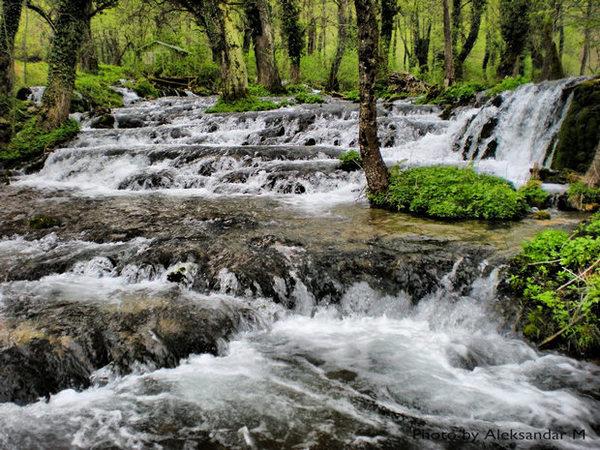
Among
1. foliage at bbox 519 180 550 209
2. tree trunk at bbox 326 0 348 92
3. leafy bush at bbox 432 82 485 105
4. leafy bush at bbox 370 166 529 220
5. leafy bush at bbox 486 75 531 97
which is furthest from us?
tree trunk at bbox 326 0 348 92

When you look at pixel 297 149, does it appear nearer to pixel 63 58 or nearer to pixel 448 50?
pixel 63 58

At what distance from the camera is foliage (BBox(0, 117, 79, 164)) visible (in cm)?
1343

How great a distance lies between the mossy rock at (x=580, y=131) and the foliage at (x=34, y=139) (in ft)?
46.5

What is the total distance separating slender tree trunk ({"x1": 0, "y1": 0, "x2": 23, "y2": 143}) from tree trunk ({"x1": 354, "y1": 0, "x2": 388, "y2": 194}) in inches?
455

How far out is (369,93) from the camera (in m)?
7.61

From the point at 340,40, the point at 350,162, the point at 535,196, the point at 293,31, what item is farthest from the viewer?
the point at 293,31

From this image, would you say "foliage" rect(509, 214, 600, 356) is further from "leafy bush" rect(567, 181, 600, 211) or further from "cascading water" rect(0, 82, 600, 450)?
"leafy bush" rect(567, 181, 600, 211)

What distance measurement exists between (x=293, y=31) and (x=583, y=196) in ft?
66.6

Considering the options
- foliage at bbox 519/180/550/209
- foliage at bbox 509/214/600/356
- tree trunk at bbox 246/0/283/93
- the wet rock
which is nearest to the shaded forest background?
tree trunk at bbox 246/0/283/93

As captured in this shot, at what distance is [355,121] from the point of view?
14.0 metres

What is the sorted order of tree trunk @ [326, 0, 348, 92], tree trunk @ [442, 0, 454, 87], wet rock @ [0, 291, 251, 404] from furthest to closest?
tree trunk @ [326, 0, 348, 92] → tree trunk @ [442, 0, 454, 87] → wet rock @ [0, 291, 251, 404]

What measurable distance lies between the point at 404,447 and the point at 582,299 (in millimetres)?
2404

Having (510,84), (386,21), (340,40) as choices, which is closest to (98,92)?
(340,40)

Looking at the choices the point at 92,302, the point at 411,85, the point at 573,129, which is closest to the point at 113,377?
the point at 92,302
